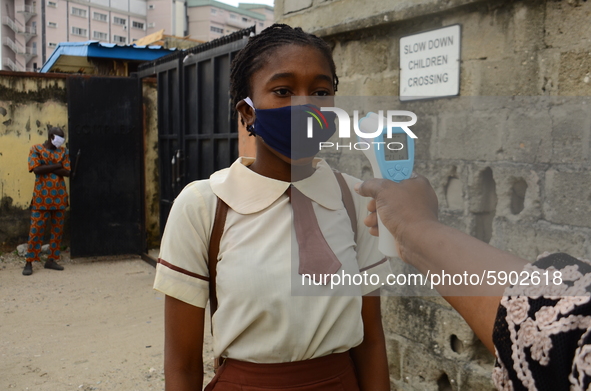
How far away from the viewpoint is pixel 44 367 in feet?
12.2

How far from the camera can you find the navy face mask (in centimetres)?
156

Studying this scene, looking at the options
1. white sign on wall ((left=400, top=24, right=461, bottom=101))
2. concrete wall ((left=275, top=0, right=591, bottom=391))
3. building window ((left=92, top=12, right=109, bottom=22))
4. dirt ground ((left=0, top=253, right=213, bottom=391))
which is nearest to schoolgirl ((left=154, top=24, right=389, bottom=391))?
concrete wall ((left=275, top=0, right=591, bottom=391))

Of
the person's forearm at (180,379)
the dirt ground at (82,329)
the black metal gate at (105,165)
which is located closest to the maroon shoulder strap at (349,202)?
the person's forearm at (180,379)

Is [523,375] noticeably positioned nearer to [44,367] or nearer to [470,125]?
[470,125]

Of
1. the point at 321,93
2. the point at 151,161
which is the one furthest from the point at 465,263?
the point at 151,161

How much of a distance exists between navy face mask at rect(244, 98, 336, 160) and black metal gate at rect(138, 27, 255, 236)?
2.87m

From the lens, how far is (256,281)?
1357 millimetres

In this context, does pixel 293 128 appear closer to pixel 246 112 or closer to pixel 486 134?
pixel 246 112

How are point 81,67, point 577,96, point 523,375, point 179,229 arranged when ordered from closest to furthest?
point 523,375 < point 179,229 < point 577,96 < point 81,67

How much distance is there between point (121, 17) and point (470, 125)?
172 ft

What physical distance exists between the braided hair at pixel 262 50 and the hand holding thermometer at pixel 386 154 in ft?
1.23

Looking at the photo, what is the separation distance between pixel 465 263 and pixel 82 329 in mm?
4207

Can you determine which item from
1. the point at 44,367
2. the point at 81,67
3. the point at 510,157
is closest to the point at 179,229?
the point at 510,157

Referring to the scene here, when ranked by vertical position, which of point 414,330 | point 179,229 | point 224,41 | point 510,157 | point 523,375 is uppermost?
point 224,41
